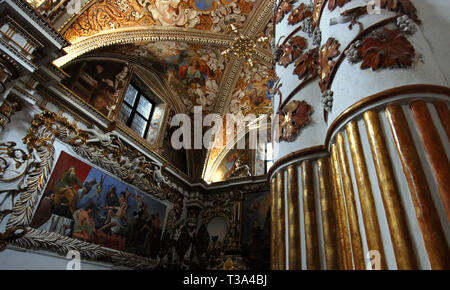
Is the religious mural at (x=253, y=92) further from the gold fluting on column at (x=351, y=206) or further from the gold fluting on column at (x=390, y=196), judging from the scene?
the gold fluting on column at (x=390, y=196)

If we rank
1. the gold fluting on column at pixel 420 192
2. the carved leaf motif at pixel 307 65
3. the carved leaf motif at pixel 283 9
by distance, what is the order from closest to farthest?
1. the gold fluting on column at pixel 420 192
2. the carved leaf motif at pixel 307 65
3. the carved leaf motif at pixel 283 9

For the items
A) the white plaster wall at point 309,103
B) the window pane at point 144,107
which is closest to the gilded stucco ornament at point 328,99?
A: the white plaster wall at point 309,103

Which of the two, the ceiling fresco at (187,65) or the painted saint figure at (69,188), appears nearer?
the painted saint figure at (69,188)

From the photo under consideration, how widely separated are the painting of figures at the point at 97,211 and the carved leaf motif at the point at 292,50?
5.25 meters

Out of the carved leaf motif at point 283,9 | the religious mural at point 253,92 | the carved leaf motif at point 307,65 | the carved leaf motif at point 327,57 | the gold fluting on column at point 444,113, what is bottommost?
the gold fluting on column at point 444,113

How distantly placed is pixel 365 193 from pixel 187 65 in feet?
28.5

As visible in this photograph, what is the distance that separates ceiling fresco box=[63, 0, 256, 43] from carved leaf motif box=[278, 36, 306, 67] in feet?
18.3

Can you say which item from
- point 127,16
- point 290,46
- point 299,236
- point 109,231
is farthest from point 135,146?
point 299,236

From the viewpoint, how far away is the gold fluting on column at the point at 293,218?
1.53 metres

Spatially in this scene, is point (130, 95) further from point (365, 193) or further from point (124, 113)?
point (365, 193)

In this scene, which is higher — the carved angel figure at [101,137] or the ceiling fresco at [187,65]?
the ceiling fresco at [187,65]

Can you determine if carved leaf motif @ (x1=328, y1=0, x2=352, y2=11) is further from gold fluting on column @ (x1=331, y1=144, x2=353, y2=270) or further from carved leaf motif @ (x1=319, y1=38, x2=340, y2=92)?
gold fluting on column @ (x1=331, y1=144, x2=353, y2=270)

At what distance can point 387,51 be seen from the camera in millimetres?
1345
